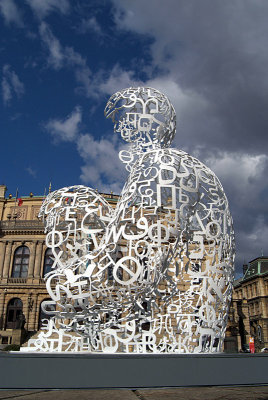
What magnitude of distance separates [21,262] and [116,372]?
2559 cm

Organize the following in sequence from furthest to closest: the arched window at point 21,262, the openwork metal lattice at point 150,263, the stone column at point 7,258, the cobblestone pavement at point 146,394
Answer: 1. the arched window at point 21,262
2. the stone column at point 7,258
3. the openwork metal lattice at point 150,263
4. the cobblestone pavement at point 146,394

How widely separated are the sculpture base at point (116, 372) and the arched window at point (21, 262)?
2495 cm

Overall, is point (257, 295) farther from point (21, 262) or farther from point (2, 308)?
point (2, 308)

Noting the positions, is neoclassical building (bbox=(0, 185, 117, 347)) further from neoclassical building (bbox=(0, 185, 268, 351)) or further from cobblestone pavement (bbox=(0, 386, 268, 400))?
cobblestone pavement (bbox=(0, 386, 268, 400))

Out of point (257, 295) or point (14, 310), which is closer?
point (14, 310)

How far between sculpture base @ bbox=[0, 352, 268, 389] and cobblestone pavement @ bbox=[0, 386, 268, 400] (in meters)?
0.17

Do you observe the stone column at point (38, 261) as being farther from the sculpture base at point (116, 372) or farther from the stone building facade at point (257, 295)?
the stone building facade at point (257, 295)

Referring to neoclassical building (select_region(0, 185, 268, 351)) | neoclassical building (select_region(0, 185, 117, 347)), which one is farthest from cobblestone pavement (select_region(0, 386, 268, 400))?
neoclassical building (select_region(0, 185, 117, 347))

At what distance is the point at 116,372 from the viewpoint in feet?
18.4

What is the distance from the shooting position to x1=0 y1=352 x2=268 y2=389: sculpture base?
18.0 ft

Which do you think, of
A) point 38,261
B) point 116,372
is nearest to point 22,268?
point 38,261

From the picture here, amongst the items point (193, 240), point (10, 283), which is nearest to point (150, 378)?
point (193, 240)

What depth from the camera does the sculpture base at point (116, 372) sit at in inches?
215

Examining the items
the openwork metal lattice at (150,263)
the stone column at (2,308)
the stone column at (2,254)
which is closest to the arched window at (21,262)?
the stone column at (2,254)
